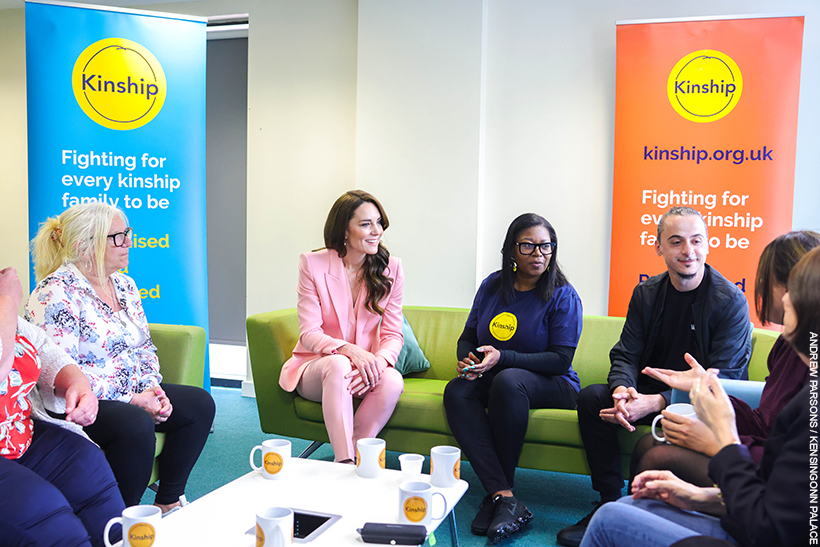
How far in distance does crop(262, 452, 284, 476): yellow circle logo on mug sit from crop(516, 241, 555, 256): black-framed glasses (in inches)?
55.4

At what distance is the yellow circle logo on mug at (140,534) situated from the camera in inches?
50.7

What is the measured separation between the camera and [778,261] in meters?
1.77

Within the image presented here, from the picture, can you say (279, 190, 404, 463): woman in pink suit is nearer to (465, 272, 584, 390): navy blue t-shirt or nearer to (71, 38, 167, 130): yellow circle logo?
(465, 272, 584, 390): navy blue t-shirt

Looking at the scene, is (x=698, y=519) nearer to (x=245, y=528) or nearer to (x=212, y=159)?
(x=245, y=528)

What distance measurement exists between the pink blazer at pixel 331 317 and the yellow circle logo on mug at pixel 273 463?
3.22 feet

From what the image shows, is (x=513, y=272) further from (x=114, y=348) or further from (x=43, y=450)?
(x=43, y=450)

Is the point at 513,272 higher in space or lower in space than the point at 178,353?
higher

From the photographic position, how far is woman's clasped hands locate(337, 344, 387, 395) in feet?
8.45

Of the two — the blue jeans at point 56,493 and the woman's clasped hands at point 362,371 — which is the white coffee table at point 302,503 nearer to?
the blue jeans at point 56,493

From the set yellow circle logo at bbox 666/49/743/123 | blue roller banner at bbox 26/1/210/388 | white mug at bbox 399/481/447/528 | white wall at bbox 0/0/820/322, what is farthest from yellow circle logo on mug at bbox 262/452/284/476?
yellow circle logo at bbox 666/49/743/123

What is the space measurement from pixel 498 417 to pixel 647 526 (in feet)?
4.05

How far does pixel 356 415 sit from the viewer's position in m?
2.66

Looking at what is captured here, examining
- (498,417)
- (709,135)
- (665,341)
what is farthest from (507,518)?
(709,135)

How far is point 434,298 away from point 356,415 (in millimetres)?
1506
